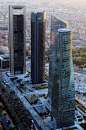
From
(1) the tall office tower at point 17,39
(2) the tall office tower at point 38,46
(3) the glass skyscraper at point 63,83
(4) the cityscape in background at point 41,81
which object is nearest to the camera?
(3) the glass skyscraper at point 63,83

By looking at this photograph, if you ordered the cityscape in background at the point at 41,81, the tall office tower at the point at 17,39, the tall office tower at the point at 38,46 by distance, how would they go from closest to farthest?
1. the cityscape in background at the point at 41,81
2. the tall office tower at the point at 38,46
3. the tall office tower at the point at 17,39

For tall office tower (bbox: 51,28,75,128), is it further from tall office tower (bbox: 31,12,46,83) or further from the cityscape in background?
tall office tower (bbox: 31,12,46,83)

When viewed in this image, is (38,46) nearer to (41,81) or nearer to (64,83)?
(41,81)

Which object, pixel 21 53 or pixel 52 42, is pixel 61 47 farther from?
pixel 21 53

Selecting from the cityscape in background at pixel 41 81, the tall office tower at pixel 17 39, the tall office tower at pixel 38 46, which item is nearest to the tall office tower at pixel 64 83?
the cityscape in background at pixel 41 81

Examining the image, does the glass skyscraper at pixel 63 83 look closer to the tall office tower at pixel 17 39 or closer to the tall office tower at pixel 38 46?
the tall office tower at pixel 38 46

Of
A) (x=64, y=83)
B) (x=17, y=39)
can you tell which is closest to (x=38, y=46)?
(x=17, y=39)

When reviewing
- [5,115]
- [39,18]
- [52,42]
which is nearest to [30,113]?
[5,115]

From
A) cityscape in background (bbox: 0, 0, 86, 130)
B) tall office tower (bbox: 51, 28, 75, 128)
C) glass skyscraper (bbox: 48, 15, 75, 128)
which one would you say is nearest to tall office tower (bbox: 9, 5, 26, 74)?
cityscape in background (bbox: 0, 0, 86, 130)
